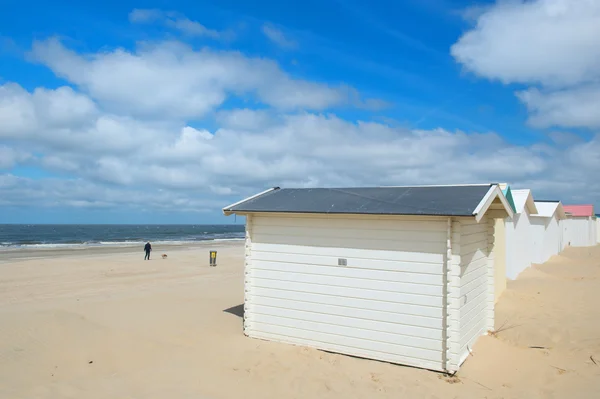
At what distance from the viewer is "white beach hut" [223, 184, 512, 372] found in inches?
282

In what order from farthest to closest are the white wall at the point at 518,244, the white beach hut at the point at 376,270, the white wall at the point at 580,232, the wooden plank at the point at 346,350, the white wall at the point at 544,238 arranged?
1. the white wall at the point at 580,232
2. the white wall at the point at 544,238
3. the white wall at the point at 518,244
4. the wooden plank at the point at 346,350
5. the white beach hut at the point at 376,270

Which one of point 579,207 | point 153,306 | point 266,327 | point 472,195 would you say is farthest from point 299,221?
point 579,207

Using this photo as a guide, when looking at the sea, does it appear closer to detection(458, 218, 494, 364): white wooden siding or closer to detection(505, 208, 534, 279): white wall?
detection(505, 208, 534, 279): white wall

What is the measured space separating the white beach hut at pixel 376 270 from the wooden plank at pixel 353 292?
0.02 m

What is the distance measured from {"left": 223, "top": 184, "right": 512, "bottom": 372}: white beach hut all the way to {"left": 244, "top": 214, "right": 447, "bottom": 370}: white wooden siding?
0.06 ft

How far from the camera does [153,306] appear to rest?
12000 mm

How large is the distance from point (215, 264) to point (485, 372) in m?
20.1

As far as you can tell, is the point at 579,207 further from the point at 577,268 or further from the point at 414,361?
the point at 414,361

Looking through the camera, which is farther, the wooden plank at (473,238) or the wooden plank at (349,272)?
the wooden plank at (473,238)

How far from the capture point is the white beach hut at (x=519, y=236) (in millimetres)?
16219

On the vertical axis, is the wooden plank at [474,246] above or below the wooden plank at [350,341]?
above

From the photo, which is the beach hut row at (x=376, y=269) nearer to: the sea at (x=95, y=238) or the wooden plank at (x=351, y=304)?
the wooden plank at (x=351, y=304)

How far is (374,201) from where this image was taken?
8.12m

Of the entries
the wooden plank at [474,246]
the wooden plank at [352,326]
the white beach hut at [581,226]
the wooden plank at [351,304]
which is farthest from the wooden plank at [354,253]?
the white beach hut at [581,226]
